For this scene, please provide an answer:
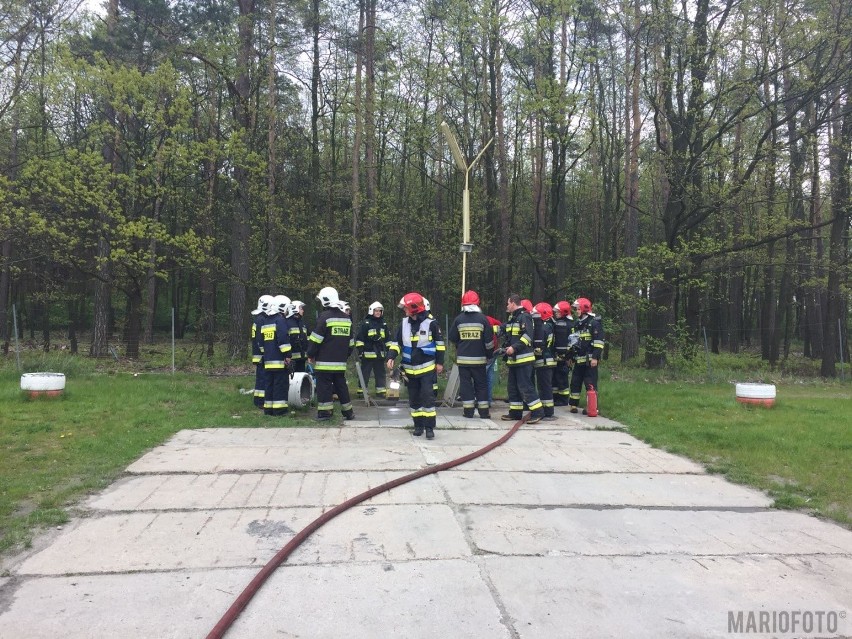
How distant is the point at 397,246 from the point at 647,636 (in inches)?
715

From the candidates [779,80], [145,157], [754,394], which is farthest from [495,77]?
[754,394]

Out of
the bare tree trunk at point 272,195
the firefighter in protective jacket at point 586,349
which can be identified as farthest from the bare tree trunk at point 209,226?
the firefighter in protective jacket at point 586,349

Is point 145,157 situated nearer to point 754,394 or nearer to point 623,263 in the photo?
point 623,263

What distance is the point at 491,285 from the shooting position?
25500mm

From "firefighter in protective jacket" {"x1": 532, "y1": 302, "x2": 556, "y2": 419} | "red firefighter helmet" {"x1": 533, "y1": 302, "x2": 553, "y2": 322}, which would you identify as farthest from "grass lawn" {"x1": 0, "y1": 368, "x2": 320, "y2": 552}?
"red firefighter helmet" {"x1": 533, "y1": 302, "x2": 553, "y2": 322}

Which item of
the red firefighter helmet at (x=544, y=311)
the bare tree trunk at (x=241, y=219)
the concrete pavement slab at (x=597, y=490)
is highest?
the bare tree trunk at (x=241, y=219)

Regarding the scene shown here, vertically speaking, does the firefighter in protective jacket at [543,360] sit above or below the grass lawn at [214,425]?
above

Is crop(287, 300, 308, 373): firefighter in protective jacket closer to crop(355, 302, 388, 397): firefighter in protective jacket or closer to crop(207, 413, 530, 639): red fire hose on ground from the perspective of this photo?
crop(355, 302, 388, 397): firefighter in protective jacket

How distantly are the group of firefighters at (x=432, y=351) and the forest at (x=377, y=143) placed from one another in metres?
4.43

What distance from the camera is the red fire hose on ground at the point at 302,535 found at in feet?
9.54

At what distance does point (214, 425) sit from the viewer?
8.35 meters

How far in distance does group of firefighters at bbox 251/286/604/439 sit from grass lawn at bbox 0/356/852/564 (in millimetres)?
748

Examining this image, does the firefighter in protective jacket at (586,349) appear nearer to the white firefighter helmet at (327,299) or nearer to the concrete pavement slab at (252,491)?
the white firefighter helmet at (327,299)

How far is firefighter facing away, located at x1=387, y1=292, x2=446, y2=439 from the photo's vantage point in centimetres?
783
